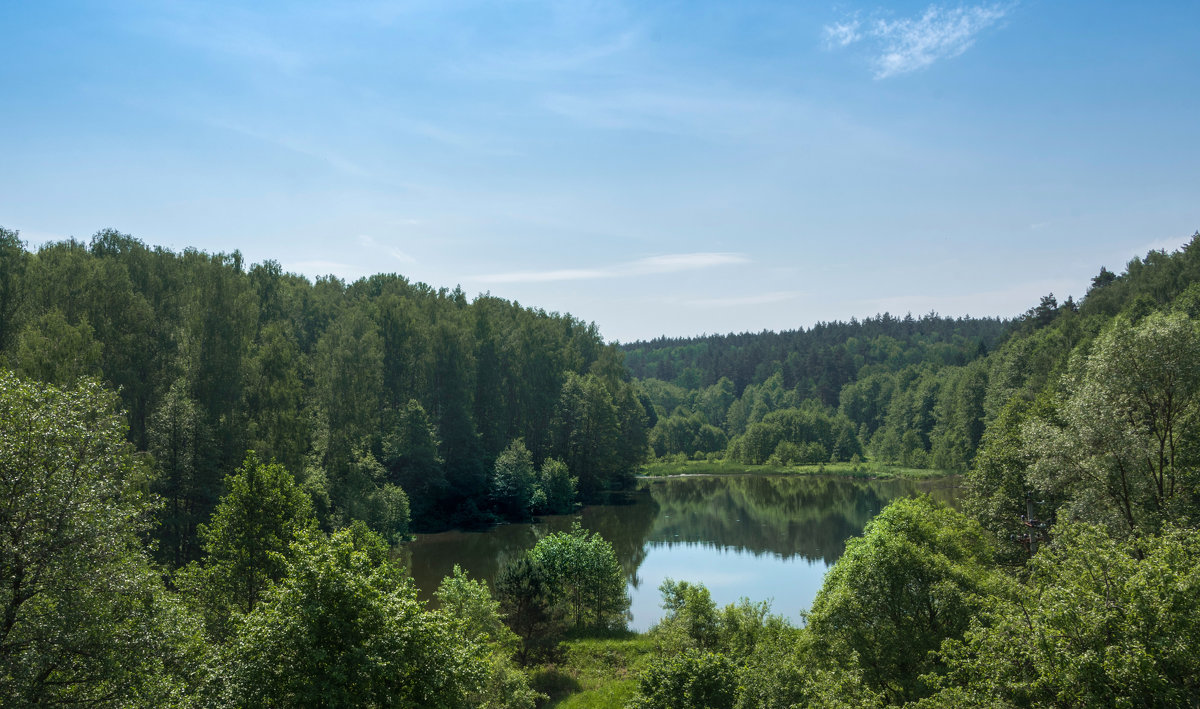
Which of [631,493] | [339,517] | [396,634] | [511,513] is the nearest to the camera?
[396,634]

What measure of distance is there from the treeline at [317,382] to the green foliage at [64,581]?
883 centimetres

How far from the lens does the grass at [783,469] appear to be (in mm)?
95500

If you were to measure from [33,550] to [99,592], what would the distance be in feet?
5.00

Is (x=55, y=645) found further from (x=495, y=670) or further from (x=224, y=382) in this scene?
(x=224, y=382)

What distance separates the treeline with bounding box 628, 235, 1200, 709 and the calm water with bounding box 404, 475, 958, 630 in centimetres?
1024

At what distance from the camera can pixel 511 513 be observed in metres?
67.0

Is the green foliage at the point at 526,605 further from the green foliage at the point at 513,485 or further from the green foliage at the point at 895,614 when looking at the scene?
the green foliage at the point at 513,485

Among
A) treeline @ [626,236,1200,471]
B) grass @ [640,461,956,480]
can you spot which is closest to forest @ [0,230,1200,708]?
treeline @ [626,236,1200,471]

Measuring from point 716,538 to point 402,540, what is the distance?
2546 centimetres

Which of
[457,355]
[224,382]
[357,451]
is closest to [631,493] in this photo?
[457,355]

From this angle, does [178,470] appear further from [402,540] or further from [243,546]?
[402,540]

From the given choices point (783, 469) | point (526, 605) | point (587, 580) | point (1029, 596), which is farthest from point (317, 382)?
point (783, 469)

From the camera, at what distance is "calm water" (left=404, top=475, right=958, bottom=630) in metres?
42.4

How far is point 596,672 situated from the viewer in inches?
1098
